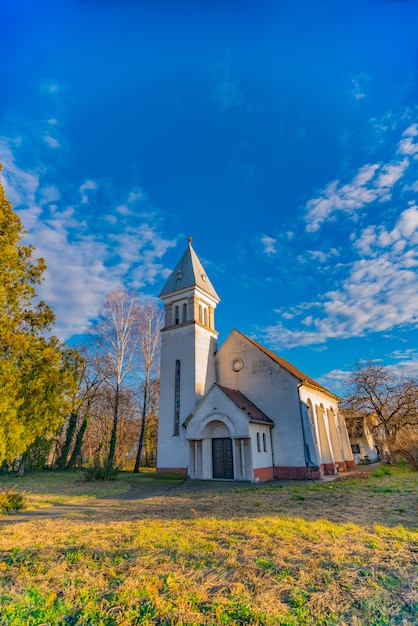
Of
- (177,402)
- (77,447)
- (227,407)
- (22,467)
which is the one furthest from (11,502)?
(77,447)

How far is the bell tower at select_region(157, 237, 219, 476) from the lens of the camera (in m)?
22.2

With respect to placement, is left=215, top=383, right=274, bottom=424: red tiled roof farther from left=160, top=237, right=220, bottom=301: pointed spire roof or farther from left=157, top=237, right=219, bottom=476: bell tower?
left=160, top=237, right=220, bottom=301: pointed spire roof

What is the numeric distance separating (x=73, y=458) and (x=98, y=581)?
31.5 meters

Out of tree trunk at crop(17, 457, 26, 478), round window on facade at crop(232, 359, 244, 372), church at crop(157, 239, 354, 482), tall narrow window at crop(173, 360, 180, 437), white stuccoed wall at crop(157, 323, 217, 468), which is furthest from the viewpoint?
tree trunk at crop(17, 457, 26, 478)

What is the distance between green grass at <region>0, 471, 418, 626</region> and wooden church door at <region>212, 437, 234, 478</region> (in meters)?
11.3

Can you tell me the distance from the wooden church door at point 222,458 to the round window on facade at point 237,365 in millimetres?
5228

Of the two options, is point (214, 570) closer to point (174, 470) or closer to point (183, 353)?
point (174, 470)

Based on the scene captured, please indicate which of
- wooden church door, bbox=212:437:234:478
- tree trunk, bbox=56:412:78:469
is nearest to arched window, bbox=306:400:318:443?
wooden church door, bbox=212:437:234:478

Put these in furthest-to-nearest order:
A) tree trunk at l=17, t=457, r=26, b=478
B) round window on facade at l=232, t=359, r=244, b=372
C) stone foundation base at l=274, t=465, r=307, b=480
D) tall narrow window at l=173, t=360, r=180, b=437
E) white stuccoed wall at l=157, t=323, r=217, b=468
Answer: tree trunk at l=17, t=457, r=26, b=478 < round window on facade at l=232, t=359, r=244, b=372 < tall narrow window at l=173, t=360, r=180, b=437 < white stuccoed wall at l=157, t=323, r=217, b=468 < stone foundation base at l=274, t=465, r=307, b=480

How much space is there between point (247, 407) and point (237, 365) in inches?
161

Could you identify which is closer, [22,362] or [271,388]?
[22,362]

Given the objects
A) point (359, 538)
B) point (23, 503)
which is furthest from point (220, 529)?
point (23, 503)

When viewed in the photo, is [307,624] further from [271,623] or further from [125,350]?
[125,350]

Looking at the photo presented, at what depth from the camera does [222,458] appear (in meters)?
20.1
